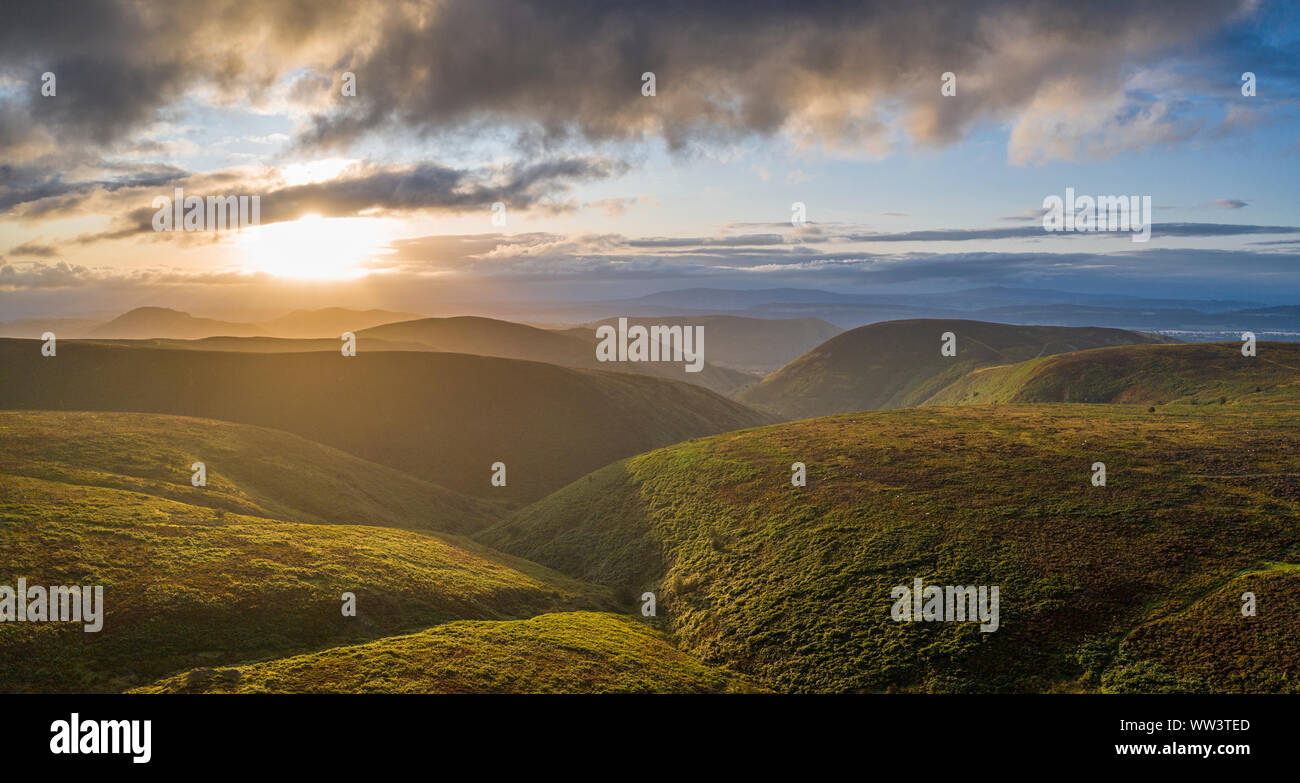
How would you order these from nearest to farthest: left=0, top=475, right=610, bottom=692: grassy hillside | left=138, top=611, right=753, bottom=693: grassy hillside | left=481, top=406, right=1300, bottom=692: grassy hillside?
left=138, top=611, right=753, bottom=693: grassy hillside → left=0, top=475, right=610, bottom=692: grassy hillside → left=481, top=406, right=1300, bottom=692: grassy hillside

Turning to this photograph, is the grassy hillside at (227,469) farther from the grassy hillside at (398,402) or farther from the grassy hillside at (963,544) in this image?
the grassy hillside at (398,402)

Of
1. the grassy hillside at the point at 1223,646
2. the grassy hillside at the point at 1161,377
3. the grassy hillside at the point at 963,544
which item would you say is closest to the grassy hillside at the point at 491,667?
the grassy hillside at the point at 963,544

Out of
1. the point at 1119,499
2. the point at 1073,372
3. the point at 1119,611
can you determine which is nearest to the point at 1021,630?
the point at 1119,611

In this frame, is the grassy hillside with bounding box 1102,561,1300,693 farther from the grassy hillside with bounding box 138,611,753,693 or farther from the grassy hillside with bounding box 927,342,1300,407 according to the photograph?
the grassy hillside with bounding box 927,342,1300,407

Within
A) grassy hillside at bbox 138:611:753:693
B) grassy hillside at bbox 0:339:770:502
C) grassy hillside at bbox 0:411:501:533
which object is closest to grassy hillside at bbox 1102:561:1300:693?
grassy hillside at bbox 138:611:753:693
